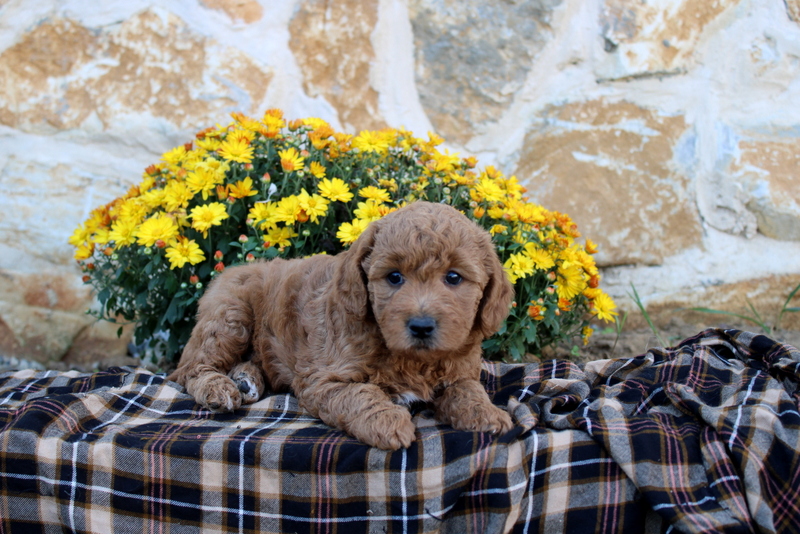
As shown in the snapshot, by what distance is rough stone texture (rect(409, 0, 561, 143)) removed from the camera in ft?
14.1

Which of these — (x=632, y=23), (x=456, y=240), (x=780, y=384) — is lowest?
(x=780, y=384)

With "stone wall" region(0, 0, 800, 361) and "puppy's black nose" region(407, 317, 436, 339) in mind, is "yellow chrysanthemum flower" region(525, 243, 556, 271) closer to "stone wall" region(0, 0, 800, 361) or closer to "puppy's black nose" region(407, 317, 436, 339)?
"puppy's black nose" region(407, 317, 436, 339)

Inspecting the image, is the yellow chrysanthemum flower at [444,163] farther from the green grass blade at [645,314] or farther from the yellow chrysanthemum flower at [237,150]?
the green grass blade at [645,314]

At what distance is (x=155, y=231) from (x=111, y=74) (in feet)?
5.94

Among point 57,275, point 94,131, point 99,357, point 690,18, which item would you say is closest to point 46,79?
point 94,131

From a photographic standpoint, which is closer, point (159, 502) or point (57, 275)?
point (159, 502)

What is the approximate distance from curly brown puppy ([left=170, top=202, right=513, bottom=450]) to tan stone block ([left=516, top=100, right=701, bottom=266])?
6.59 ft

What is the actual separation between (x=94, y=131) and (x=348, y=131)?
179 centimetres

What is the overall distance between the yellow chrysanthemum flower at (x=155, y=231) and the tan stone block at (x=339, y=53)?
5.77ft

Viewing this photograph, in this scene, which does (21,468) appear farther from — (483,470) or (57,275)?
(57,275)

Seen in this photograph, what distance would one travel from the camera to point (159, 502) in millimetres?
2281

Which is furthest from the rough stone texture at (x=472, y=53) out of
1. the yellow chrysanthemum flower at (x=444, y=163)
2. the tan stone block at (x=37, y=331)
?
the tan stone block at (x=37, y=331)

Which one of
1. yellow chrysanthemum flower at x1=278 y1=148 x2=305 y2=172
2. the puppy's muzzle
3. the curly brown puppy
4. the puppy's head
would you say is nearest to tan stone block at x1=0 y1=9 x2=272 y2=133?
yellow chrysanthemum flower at x1=278 y1=148 x2=305 y2=172

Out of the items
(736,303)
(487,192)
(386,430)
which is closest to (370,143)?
(487,192)
